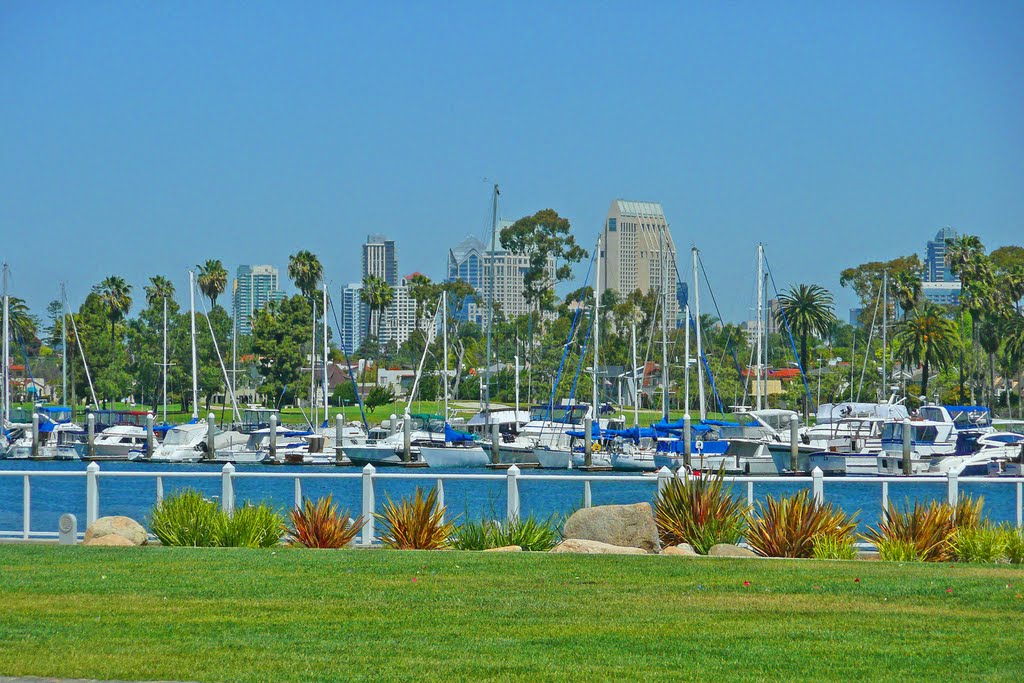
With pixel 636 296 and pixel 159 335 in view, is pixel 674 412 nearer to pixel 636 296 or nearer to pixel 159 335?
pixel 636 296

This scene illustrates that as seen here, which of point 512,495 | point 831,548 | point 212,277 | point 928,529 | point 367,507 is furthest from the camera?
point 212,277

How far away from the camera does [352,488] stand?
5569 centimetres

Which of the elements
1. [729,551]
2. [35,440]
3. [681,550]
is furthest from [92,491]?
[35,440]

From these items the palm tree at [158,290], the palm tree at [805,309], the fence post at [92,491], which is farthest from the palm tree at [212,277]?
the fence post at [92,491]

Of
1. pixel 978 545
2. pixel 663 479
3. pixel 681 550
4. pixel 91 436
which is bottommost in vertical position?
pixel 91 436

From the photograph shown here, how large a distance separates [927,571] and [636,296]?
396 ft

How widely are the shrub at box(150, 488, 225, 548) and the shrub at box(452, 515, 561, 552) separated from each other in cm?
362

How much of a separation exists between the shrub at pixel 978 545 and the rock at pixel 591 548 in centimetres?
433

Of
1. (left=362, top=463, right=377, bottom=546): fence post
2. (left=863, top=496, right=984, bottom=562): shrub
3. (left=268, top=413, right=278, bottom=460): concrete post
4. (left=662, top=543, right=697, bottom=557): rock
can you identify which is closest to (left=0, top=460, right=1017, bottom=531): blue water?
(left=268, top=413, right=278, bottom=460): concrete post

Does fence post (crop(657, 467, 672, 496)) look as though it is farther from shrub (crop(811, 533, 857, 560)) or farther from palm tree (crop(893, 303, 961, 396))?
palm tree (crop(893, 303, 961, 396))

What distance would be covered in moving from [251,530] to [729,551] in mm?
7064

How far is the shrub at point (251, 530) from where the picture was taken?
18641 mm

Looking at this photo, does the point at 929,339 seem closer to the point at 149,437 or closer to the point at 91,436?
the point at 149,437

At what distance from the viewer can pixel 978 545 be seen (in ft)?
55.6
